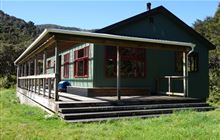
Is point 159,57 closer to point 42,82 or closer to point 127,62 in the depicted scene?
point 127,62

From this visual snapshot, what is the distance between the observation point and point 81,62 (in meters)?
15.3

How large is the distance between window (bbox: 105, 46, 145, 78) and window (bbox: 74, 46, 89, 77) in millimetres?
1183

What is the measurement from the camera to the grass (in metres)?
6.51

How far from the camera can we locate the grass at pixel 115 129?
21.4 ft

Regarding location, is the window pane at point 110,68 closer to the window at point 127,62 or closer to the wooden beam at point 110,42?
the window at point 127,62

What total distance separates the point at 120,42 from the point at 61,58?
9271 mm

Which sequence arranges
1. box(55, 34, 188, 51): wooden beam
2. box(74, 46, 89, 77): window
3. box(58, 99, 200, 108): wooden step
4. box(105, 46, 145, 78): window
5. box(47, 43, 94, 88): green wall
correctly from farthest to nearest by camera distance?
box(74, 46, 89, 77): window
box(105, 46, 145, 78): window
box(47, 43, 94, 88): green wall
box(55, 34, 188, 51): wooden beam
box(58, 99, 200, 108): wooden step

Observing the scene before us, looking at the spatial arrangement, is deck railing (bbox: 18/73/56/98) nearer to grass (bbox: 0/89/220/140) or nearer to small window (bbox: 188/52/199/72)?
grass (bbox: 0/89/220/140)

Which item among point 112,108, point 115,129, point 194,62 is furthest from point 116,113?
point 194,62

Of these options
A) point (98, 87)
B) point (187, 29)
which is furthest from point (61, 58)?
point (187, 29)

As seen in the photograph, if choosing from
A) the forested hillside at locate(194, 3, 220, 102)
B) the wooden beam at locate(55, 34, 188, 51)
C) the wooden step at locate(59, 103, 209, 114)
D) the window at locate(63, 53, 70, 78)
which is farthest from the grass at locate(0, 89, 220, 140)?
the forested hillside at locate(194, 3, 220, 102)

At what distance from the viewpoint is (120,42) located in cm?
1137

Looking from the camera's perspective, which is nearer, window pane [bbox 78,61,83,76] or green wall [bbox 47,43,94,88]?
green wall [bbox 47,43,94,88]

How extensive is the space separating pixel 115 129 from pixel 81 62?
27.3 ft
